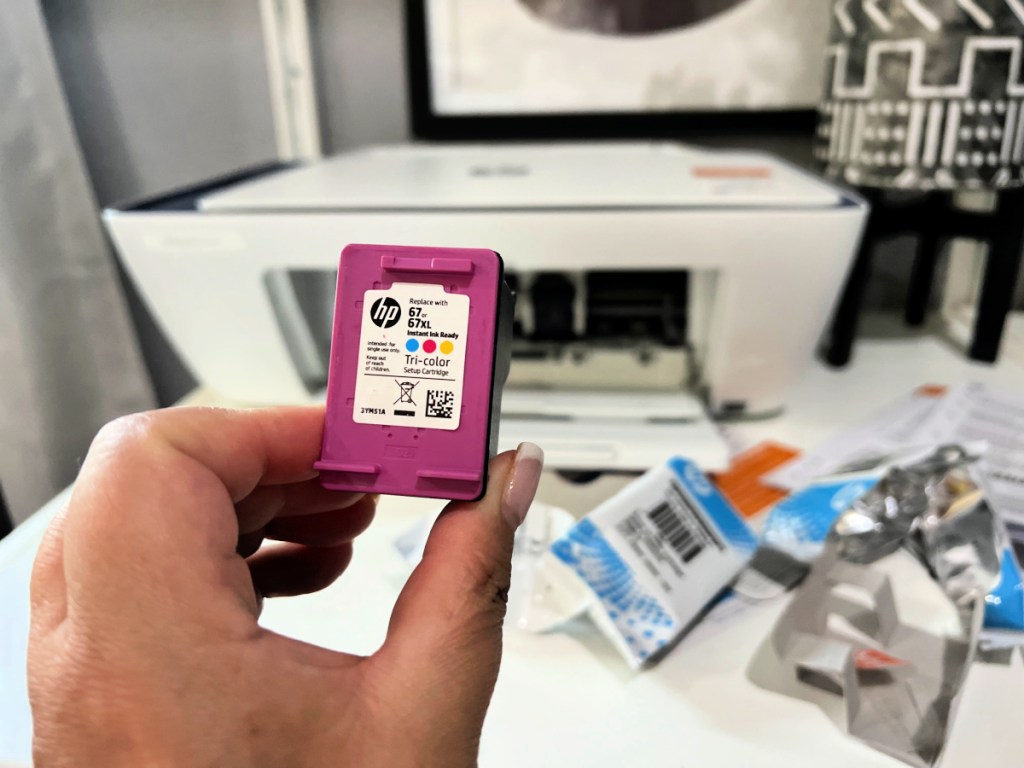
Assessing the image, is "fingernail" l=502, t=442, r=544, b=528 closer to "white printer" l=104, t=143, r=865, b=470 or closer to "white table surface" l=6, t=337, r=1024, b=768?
"white table surface" l=6, t=337, r=1024, b=768

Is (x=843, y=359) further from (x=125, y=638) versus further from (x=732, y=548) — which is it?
(x=125, y=638)

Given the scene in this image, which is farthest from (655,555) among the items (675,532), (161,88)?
(161,88)

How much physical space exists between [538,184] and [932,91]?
32 centimetres

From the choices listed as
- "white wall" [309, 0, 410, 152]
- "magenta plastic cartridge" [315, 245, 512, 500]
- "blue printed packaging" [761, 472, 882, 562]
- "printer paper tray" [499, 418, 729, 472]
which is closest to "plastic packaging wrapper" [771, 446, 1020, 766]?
"blue printed packaging" [761, 472, 882, 562]

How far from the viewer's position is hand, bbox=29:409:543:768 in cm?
24

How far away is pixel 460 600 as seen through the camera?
0.89ft

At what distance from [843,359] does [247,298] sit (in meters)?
0.56

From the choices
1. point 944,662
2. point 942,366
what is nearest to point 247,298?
point 944,662

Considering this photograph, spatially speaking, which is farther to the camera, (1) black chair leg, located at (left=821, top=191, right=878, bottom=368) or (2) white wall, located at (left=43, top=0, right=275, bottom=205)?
(2) white wall, located at (left=43, top=0, right=275, bottom=205)

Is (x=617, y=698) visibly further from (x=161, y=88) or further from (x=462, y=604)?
(x=161, y=88)

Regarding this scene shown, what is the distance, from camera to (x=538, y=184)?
59cm

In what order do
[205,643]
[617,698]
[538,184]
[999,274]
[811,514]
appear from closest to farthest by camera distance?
[205,643], [617,698], [811,514], [538,184], [999,274]

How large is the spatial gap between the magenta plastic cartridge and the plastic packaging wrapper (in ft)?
0.79

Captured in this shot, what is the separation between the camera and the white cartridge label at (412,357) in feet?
0.94
